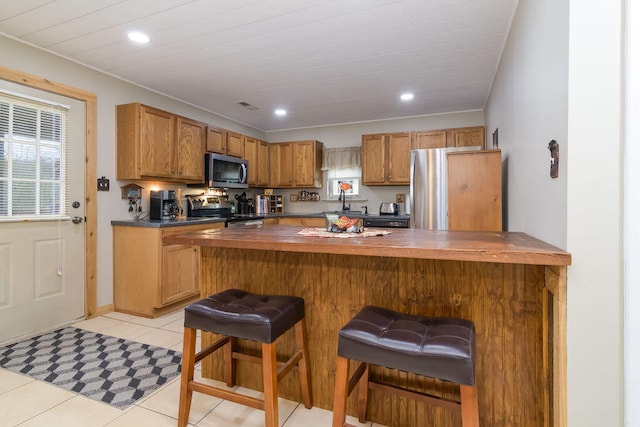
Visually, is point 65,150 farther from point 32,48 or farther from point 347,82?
point 347,82

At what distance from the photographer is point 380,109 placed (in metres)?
4.54

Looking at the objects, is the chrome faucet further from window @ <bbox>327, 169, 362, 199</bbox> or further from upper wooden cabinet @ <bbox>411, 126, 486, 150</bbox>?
upper wooden cabinet @ <bbox>411, 126, 486, 150</bbox>

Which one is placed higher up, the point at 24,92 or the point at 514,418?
the point at 24,92

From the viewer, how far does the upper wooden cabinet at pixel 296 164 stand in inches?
209

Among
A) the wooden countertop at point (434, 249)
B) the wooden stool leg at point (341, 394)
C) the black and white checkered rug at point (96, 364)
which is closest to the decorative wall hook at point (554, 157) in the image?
the wooden countertop at point (434, 249)

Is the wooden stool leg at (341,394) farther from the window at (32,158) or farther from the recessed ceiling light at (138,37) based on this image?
the window at (32,158)

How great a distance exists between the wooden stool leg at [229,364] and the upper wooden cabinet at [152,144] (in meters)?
2.30

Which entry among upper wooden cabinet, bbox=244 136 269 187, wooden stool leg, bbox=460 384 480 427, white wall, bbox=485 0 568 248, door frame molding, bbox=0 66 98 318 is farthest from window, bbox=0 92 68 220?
white wall, bbox=485 0 568 248

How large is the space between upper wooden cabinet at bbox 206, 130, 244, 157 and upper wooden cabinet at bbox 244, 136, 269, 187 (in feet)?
0.58

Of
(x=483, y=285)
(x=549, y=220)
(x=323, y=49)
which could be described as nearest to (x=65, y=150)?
(x=323, y=49)

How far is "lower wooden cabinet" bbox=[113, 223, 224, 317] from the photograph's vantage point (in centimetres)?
318

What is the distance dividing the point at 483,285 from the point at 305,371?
1039 millimetres

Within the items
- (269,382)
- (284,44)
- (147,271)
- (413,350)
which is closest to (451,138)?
(284,44)

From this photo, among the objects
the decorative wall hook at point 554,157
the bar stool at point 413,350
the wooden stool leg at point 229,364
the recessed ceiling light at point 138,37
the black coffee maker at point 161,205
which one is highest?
the recessed ceiling light at point 138,37
